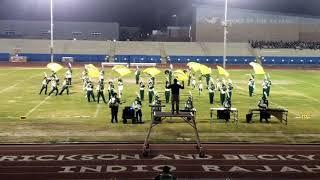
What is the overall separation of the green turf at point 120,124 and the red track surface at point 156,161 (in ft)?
4.48

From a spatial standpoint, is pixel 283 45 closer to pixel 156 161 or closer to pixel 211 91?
pixel 211 91

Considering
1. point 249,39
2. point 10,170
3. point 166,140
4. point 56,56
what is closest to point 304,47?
point 249,39

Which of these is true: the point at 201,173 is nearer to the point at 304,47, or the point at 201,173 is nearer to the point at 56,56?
the point at 56,56

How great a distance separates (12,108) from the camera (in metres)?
28.0

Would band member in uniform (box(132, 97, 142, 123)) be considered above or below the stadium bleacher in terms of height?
below

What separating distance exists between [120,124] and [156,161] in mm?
7195

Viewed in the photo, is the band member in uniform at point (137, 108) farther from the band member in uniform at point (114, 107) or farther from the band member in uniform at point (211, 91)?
the band member in uniform at point (211, 91)

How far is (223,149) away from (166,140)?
2373mm

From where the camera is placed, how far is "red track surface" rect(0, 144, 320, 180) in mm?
14852

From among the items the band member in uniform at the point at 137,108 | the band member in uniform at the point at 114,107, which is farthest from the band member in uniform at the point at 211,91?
the band member in uniform at the point at 114,107

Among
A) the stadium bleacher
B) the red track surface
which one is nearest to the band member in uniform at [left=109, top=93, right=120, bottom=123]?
the red track surface

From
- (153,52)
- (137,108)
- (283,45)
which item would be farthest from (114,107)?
(283,45)

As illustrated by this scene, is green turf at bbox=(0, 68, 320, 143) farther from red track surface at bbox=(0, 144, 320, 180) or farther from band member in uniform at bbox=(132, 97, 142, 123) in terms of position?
red track surface at bbox=(0, 144, 320, 180)

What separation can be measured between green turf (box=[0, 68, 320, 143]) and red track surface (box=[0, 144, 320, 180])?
137 cm
